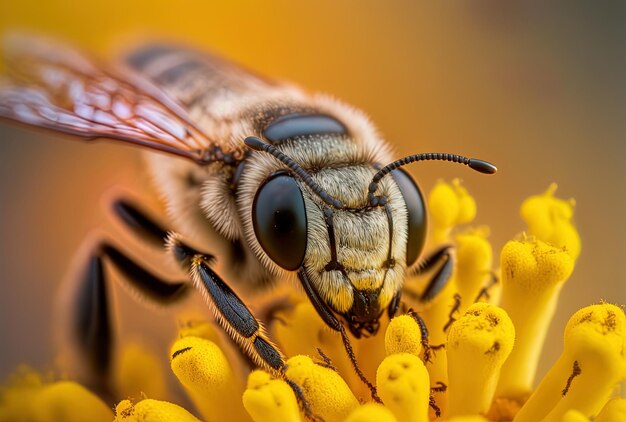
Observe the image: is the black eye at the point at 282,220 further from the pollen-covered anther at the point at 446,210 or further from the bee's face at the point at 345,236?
the pollen-covered anther at the point at 446,210

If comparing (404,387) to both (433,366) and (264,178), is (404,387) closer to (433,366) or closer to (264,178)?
(433,366)

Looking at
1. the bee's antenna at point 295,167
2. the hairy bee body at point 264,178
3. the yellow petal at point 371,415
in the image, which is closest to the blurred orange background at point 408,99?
the hairy bee body at point 264,178

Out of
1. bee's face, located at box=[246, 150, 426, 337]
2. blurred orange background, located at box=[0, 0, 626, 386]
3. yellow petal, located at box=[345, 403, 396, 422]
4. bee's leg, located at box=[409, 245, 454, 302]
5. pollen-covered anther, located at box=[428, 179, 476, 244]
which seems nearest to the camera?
yellow petal, located at box=[345, 403, 396, 422]

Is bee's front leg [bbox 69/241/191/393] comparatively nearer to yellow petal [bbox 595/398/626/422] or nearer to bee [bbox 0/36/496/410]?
bee [bbox 0/36/496/410]

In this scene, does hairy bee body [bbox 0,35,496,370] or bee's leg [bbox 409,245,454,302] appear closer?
hairy bee body [bbox 0,35,496,370]

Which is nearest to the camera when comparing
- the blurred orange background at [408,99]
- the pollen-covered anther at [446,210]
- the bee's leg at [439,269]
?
the bee's leg at [439,269]

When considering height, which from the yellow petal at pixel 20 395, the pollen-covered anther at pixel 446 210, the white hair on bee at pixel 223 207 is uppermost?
the pollen-covered anther at pixel 446 210

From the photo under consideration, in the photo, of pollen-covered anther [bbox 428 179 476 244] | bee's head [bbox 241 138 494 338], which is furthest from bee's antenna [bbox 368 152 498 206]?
pollen-covered anther [bbox 428 179 476 244]
